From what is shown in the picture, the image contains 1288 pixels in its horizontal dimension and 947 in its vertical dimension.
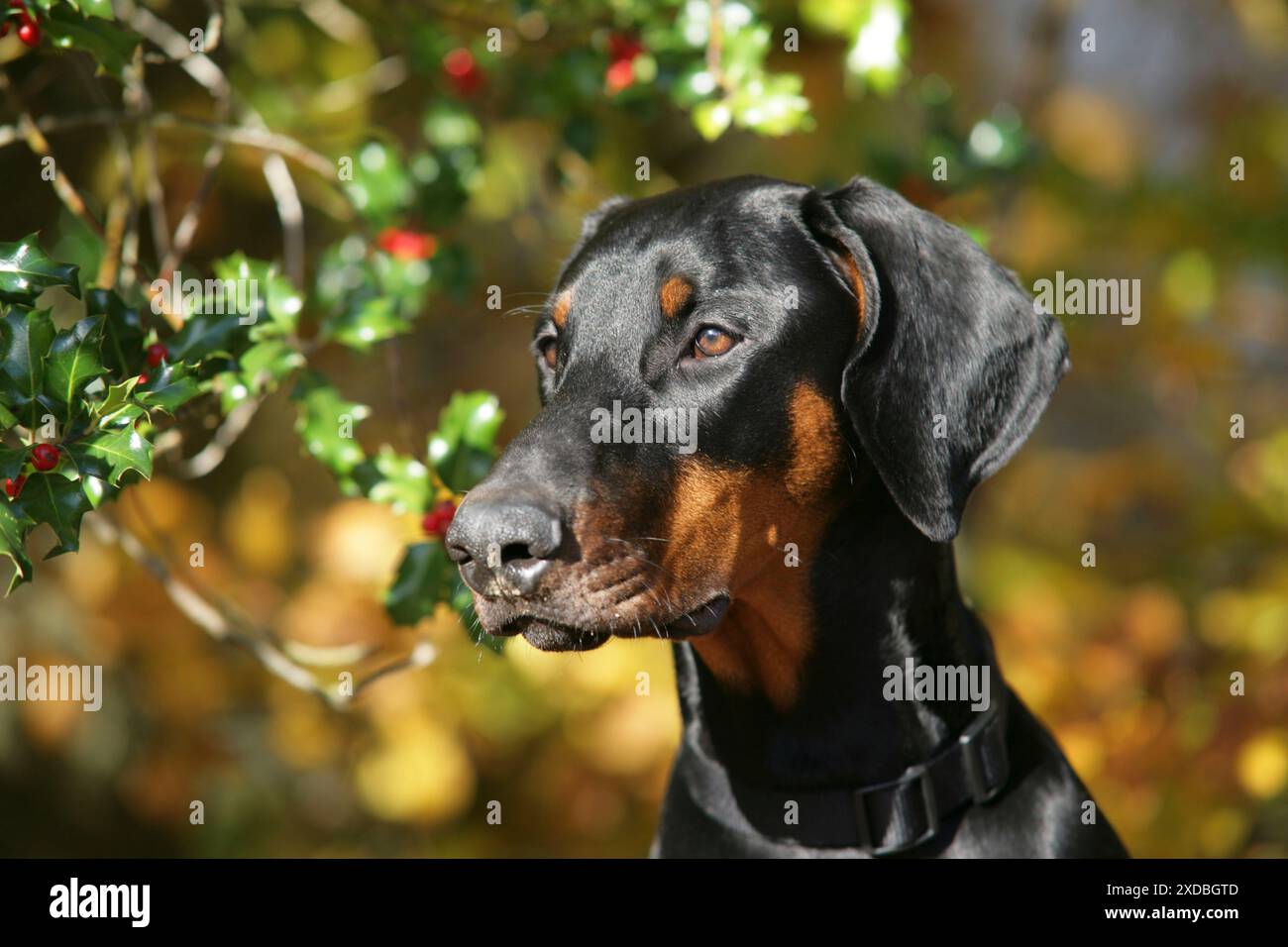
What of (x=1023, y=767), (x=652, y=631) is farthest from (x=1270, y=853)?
(x=652, y=631)

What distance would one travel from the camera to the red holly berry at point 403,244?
3.25m

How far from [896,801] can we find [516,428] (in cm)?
342

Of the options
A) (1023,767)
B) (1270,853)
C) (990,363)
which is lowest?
Result: (1270,853)

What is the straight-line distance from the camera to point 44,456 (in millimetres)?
1984

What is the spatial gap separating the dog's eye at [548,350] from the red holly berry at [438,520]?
1.22 feet

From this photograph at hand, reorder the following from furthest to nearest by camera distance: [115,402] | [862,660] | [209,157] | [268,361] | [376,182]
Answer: [376,182]
[209,157]
[268,361]
[862,660]
[115,402]

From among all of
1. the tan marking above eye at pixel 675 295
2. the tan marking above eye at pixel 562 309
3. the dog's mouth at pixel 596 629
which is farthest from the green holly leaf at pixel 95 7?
the dog's mouth at pixel 596 629

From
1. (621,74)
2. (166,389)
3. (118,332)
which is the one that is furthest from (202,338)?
(621,74)

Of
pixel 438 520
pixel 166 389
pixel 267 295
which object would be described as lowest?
pixel 438 520

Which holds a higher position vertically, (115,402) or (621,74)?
(621,74)

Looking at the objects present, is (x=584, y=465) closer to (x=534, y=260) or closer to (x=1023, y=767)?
(x=1023, y=767)

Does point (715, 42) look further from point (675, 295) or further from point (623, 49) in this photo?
point (675, 295)

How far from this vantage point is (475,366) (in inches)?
226

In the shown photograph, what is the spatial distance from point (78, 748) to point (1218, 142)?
550 cm
